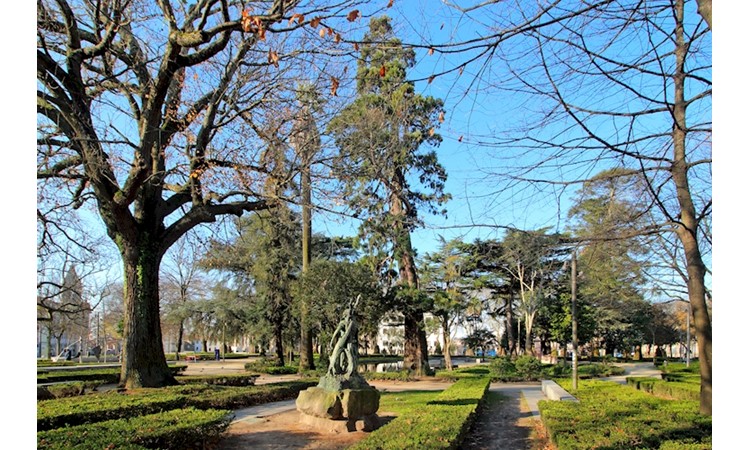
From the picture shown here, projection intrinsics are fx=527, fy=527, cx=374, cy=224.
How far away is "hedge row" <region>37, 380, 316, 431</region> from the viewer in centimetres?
863

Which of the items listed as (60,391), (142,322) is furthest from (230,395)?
(60,391)

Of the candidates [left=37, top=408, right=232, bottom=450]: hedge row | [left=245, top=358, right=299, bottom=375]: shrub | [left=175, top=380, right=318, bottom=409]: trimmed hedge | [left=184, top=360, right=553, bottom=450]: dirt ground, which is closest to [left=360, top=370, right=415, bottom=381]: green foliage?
[left=245, top=358, right=299, bottom=375]: shrub

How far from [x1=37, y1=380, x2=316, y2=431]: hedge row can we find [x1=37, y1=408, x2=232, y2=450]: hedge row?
4.62 ft

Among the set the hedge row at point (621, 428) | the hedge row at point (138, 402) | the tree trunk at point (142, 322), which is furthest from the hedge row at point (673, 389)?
the tree trunk at point (142, 322)

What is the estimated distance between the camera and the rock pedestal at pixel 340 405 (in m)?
9.27

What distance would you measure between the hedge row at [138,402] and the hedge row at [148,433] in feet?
4.62

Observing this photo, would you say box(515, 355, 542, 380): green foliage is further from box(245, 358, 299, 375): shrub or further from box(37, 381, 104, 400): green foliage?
box(37, 381, 104, 400): green foliage

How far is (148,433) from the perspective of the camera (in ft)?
22.9

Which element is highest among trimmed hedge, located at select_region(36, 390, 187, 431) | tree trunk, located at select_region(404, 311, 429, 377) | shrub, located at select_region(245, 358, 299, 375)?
trimmed hedge, located at select_region(36, 390, 187, 431)

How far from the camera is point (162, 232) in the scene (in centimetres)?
1420

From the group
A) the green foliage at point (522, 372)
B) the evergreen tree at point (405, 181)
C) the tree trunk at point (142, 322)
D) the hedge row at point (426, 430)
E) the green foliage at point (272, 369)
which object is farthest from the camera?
the green foliage at point (272, 369)

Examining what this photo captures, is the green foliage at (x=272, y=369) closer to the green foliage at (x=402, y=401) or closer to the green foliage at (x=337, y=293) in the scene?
the green foliage at (x=337, y=293)

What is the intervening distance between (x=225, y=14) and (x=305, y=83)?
384 cm

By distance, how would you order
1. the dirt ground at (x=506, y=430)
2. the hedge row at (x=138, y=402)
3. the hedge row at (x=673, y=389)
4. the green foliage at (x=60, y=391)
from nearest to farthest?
1. the hedge row at (x=138, y=402)
2. the dirt ground at (x=506, y=430)
3. the green foliage at (x=60, y=391)
4. the hedge row at (x=673, y=389)
